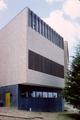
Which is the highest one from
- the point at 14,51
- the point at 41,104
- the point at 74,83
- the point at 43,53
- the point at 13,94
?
the point at 43,53

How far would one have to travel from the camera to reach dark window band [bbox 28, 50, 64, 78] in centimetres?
3572

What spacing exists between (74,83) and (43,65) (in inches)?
327

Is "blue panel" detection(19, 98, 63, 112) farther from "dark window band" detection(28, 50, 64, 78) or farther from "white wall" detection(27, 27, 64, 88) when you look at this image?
"dark window band" detection(28, 50, 64, 78)

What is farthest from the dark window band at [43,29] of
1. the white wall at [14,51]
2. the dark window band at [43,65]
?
the dark window band at [43,65]

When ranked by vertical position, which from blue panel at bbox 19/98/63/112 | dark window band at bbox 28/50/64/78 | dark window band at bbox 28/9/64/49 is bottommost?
blue panel at bbox 19/98/63/112

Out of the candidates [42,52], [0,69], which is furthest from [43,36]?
[0,69]

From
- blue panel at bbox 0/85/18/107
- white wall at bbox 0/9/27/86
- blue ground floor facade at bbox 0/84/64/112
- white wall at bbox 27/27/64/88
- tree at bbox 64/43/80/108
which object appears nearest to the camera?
tree at bbox 64/43/80/108

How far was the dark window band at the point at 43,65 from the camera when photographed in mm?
35719

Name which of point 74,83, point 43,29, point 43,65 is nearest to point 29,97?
point 43,65

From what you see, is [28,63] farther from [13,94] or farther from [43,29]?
[43,29]

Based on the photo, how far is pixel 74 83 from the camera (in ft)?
109

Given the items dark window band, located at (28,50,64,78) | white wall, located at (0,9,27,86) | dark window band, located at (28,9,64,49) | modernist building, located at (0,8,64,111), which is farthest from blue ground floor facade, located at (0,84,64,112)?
dark window band, located at (28,9,64,49)

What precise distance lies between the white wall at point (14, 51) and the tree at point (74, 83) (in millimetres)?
5537

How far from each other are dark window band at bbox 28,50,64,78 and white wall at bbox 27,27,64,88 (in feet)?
1.77
